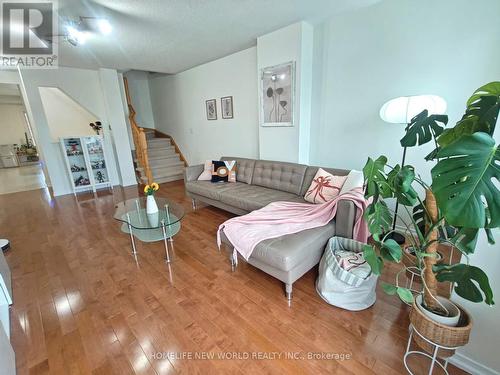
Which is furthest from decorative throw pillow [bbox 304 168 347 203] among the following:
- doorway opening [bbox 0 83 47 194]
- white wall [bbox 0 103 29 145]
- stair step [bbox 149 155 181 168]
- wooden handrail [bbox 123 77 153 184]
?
white wall [bbox 0 103 29 145]

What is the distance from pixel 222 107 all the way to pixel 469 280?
419cm

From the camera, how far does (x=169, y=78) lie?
18.1ft

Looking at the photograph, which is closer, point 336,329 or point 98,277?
point 336,329

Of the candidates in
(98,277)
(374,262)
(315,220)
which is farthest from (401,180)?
(98,277)

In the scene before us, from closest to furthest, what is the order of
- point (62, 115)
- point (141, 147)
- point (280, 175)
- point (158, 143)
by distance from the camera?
point (280, 175) < point (141, 147) < point (62, 115) < point (158, 143)

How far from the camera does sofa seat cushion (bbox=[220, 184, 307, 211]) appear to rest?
2.62 meters

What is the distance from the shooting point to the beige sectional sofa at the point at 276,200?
1.66m

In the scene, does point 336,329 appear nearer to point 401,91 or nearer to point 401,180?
point 401,180

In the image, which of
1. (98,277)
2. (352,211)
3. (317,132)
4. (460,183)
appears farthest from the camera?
(317,132)

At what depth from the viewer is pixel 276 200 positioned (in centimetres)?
262

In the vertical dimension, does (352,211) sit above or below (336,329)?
above

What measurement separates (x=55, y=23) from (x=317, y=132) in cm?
327

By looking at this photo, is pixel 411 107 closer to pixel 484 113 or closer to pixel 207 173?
pixel 484 113

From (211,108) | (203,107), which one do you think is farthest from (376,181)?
(203,107)
